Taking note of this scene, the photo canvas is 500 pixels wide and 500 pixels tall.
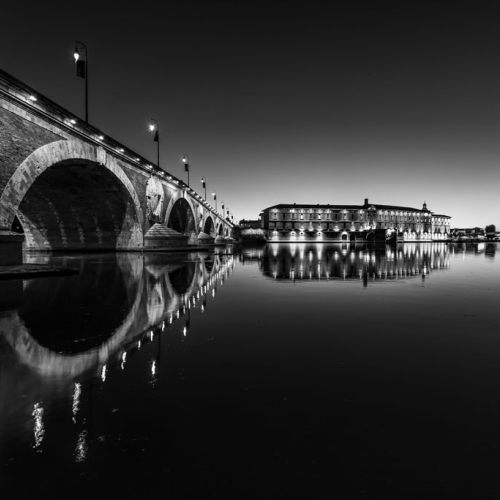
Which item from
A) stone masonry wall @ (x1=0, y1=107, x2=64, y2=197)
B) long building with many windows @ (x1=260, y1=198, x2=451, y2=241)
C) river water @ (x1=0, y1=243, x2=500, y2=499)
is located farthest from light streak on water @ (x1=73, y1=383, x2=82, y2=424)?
long building with many windows @ (x1=260, y1=198, x2=451, y2=241)

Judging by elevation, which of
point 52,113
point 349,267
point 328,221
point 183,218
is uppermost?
point 328,221

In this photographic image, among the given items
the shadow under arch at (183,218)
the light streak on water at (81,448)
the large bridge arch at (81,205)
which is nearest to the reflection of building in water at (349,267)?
the light streak on water at (81,448)

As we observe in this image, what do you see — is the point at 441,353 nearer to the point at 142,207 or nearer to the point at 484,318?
the point at 484,318

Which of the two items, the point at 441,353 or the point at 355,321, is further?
the point at 355,321

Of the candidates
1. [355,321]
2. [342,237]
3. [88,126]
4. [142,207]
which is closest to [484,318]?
[355,321]

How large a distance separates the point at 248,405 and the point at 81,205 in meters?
25.9

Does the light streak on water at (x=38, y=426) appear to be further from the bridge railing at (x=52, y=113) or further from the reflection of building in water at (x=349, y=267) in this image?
the bridge railing at (x=52, y=113)

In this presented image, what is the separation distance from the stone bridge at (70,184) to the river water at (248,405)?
10343 mm

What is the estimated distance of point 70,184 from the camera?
21.6 metres

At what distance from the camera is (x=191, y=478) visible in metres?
1.58

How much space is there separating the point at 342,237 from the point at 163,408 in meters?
127

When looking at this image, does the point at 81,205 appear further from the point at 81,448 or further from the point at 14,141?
the point at 81,448

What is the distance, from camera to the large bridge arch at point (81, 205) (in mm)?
18920

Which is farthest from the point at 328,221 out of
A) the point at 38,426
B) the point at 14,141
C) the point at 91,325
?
the point at 38,426
